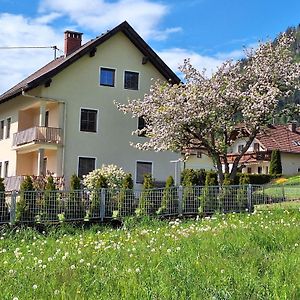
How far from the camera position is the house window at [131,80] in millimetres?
31969

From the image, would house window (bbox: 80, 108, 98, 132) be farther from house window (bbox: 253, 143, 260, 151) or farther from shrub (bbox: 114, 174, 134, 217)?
house window (bbox: 253, 143, 260, 151)

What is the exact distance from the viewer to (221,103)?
1085 inches

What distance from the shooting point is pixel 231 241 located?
8.98 m

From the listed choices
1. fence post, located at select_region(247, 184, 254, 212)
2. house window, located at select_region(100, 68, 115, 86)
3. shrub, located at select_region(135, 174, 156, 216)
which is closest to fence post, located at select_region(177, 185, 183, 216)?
shrub, located at select_region(135, 174, 156, 216)

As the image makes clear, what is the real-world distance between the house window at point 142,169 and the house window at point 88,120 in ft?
11.3

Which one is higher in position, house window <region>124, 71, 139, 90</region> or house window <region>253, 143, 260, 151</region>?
house window <region>124, 71, 139, 90</region>

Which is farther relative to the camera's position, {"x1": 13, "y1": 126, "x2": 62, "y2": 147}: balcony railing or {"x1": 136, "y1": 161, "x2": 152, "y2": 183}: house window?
{"x1": 136, "y1": 161, "x2": 152, "y2": 183}: house window

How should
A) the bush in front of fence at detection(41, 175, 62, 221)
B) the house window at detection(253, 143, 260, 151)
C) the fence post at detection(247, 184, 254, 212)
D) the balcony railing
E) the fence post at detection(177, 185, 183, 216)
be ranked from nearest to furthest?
the bush in front of fence at detection(41, 175, 62, 221) < the fence post at detection(177, 185, 183, 216) < the fence post at detection(247, 184, 254, 212) < the balcony railing < the house window at detection(253, 143, 260, 151)

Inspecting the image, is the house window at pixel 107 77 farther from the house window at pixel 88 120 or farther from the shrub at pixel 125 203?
the shrub at pixel 125 203

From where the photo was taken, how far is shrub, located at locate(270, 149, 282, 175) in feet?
180

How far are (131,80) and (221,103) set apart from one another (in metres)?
6.86

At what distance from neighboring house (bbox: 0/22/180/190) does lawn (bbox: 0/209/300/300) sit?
19.3 metres

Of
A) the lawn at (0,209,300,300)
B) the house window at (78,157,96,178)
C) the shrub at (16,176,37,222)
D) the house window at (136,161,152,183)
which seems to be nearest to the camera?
the lawn at (0,209,300,300)

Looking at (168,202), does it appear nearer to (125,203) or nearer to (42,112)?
(125,203)
